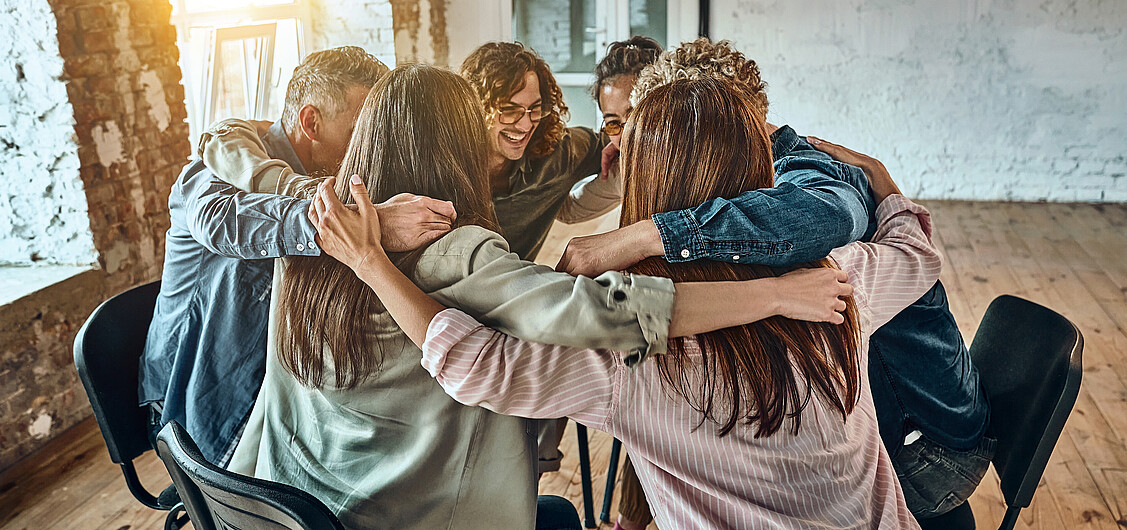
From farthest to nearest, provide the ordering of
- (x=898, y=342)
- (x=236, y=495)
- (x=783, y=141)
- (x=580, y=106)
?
(x=580, y=106)
(x=783, y=141)
(x=898, y=342)
(x=236, y=495)

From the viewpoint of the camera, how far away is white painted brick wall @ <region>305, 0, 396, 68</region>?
4719 millimetres

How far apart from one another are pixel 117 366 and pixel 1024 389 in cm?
192

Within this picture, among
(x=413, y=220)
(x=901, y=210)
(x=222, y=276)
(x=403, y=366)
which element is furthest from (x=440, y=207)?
(x=901, y=210)

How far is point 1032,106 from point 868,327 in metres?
5.80

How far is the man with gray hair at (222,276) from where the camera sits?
169 centimetres

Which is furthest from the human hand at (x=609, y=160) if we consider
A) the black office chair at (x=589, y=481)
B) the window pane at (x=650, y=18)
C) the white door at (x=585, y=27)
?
the window pane at (x=650, y=18)

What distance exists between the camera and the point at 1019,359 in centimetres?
169

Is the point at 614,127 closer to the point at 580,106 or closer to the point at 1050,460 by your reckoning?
the point at 1050,460

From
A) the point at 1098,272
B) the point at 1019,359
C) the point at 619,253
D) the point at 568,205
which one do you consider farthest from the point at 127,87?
the point at 1098,272

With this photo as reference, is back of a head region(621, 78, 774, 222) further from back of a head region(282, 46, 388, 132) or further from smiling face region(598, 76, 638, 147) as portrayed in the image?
smiling face region(598, 76, 638, 147)

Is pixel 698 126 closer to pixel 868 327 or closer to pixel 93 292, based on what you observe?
pixel 868 327

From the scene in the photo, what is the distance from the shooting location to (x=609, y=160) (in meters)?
2.32

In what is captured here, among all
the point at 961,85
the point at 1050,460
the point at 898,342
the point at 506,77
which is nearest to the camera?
the point at 898,342

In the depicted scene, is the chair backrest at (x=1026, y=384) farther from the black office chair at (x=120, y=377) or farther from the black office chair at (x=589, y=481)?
the black office chair at (x=120, y=377)
